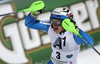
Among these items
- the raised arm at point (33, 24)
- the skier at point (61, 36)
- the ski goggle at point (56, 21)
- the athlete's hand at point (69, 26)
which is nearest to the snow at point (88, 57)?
the skier at point (61, 36)

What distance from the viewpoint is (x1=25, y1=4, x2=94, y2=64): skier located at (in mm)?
2664

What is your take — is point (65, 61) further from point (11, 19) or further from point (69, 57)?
point (11, 19)

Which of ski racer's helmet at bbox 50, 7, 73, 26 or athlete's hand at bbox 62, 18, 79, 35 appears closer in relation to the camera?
athlete's hand at bbox 62, 18, 79, 35

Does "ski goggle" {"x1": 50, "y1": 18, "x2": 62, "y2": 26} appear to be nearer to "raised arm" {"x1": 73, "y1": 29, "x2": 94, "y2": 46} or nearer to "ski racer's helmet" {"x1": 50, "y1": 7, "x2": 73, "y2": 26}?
"ski racer's helmet" {"x1": 50, "y1": 7, "x2": 73, "y2": 26}

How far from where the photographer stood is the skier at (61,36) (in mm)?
2664

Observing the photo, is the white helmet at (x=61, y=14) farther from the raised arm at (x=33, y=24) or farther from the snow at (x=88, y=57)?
the snow at (x=88, y=57)

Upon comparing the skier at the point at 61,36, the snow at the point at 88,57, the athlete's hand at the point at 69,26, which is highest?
the athlete's hand at the point at 69,26

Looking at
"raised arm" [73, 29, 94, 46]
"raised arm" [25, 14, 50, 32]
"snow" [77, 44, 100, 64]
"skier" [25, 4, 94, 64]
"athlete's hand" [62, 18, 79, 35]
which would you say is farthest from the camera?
"snow" [77, 44, 100, 64]

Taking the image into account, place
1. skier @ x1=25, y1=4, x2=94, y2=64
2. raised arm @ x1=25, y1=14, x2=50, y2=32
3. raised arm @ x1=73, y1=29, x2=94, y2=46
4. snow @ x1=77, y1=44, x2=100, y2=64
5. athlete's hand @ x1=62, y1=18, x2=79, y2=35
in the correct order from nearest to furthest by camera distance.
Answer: athlete's hand @ x1=62, y1=18, x2=79, y2=35, raised arm @ x1=73, y1=29, x2=94, y2=46, skier @ x1=25, y1=4, x2=94, y2=64, raised arm @ x1=25, y1=14, x2=50, y2=32, snow @ x1=77, y1=44, x2=100, y2=64

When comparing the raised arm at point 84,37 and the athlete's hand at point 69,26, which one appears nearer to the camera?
the athlete's hand at point 69,26

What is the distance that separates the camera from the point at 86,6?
4.93 metres

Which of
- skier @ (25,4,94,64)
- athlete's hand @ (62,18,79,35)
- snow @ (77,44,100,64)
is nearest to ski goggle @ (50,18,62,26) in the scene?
skier @ (25,4,94,64)

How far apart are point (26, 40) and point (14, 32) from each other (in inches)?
12.3

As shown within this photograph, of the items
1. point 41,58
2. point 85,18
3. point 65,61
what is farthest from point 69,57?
point 85,18
